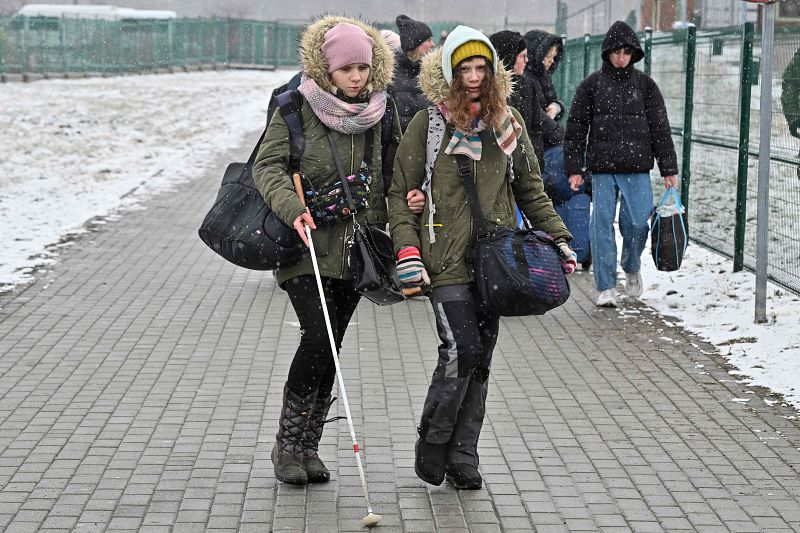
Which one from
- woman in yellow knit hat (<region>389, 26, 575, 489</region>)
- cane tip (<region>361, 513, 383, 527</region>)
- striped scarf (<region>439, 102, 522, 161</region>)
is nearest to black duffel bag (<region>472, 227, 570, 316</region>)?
woman in yellow knit hat (<region>389, 26, 575, 489</region>)

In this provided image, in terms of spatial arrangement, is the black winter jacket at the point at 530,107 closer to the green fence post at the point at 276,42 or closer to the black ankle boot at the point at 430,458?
the black ankle boot at the point at 430,458

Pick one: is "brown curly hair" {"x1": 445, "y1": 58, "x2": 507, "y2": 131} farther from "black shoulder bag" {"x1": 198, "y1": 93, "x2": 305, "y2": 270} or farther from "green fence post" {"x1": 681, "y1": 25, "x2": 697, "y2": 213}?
"green fence post" {"x1": 681, "y1": 25, "x2": 697, "y2": 213}

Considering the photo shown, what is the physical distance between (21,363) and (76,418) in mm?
1386

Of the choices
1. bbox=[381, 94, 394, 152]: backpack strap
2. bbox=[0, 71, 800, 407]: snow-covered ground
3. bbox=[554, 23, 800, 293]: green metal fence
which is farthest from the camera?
bbox=[554, 23, 800, 293]: green metal fence

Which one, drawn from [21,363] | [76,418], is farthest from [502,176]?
[21,363]

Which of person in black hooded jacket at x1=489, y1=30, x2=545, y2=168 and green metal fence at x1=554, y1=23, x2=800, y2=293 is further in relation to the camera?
person in black hooded jacket at x1=489, y1=30, x2=545, y2=168

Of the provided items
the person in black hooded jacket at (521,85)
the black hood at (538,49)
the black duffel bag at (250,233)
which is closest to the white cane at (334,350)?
the black duffel bag at (250,233)

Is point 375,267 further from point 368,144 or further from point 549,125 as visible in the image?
point 549,125

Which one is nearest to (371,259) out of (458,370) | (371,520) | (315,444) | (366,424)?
(458,370)

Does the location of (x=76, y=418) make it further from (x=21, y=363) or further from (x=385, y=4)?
(x=385, y=4)

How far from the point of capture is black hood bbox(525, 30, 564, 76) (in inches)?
415

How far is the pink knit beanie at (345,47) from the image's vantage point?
503 centimetres

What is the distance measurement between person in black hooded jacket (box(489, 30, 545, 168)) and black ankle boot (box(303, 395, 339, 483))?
435cm

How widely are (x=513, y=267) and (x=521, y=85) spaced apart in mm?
4791
